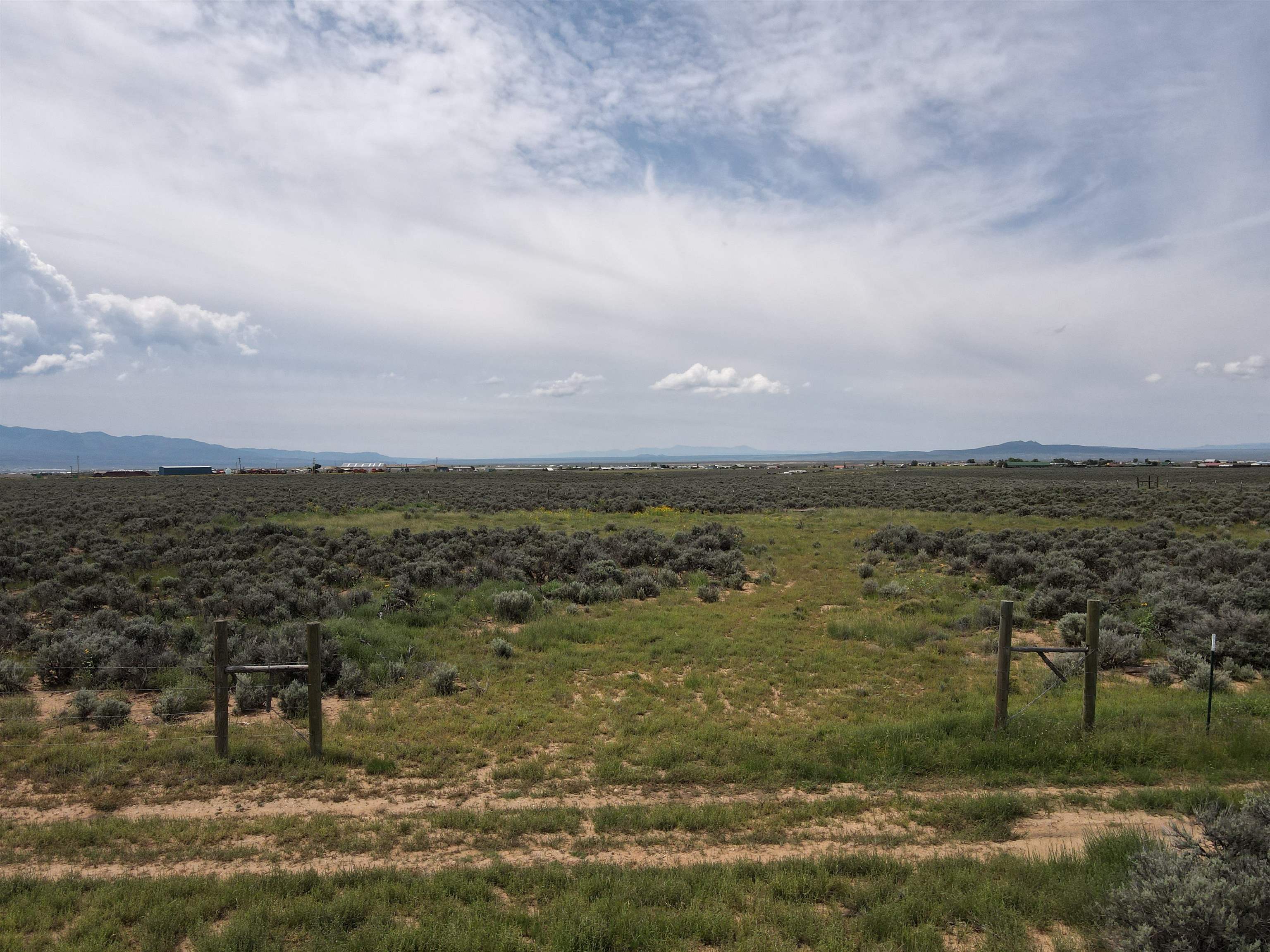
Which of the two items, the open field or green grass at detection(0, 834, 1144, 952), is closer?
green grass at detection(0, 834, 1144, 952)

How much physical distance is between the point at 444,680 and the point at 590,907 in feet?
20.4

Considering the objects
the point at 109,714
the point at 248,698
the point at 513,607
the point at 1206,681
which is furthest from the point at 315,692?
the point at 1206,681

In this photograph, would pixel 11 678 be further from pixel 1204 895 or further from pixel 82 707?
pixel 1204 895

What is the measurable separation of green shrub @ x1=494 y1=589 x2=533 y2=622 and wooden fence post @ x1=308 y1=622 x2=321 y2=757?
23.4ft

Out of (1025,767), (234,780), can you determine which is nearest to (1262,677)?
(1025,767)

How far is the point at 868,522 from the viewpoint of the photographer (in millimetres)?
32906

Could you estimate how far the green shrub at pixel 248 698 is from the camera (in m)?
9.19

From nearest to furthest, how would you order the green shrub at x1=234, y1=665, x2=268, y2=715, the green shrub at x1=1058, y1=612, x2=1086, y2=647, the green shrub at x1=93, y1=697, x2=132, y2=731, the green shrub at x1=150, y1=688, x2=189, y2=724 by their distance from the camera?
the green shrub at x1=93, y1=697, x2=132, y2=731
the green shrub at x1=150, y1=688, x2=189, y2=724
the green shrub at x1=234, y1=665, x2=268, y2=715
the green shrub at x1=1058, y1=612, x2=1086, y2=647

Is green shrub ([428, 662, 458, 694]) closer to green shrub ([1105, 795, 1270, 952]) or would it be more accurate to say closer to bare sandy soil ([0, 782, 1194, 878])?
bare sandy soil ([0, 782, 1194, 878])

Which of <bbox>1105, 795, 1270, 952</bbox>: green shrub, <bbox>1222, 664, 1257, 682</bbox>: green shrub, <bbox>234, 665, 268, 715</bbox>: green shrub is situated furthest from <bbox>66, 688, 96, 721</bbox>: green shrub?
<bbox>1222, 664, 1257, 682</bbox>: green shrub

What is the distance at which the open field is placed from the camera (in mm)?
4754

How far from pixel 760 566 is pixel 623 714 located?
1261cm

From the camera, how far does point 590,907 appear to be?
468cm

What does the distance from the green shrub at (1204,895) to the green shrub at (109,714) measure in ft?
36.9
